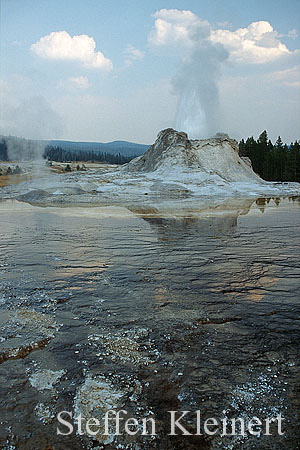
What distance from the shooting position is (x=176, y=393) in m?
2.58

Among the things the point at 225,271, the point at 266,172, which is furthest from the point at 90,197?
the point at 266,172

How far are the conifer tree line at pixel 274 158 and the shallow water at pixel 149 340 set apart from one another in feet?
135

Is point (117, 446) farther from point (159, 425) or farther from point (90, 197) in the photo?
point (90, 197)

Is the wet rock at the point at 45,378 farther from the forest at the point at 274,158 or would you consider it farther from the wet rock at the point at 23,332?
the forest at the point at 274,158

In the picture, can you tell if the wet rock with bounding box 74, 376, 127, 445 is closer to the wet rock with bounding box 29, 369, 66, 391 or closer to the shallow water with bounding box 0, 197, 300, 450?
the shallow water with bounding box 0, 197, 300, 450

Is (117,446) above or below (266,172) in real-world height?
below

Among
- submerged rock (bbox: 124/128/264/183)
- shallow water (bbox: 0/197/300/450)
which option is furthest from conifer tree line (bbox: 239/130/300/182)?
shallow water (bbox: 0/197/300/450)

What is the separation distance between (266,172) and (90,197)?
35724 millimetres

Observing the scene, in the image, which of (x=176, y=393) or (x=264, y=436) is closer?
(x=264, y=436)

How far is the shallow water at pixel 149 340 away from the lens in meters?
2.38

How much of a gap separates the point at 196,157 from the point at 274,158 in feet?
72.0

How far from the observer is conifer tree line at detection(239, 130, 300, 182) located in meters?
43.7

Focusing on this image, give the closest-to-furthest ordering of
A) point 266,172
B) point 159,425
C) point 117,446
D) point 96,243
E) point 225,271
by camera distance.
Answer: point 117,446 < point 159,425 < point 225,271 < point 96,243 < point 266,172

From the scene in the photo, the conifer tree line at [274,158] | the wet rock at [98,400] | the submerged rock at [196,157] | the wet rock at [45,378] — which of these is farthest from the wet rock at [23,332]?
the conifer tree line at [274,158]
